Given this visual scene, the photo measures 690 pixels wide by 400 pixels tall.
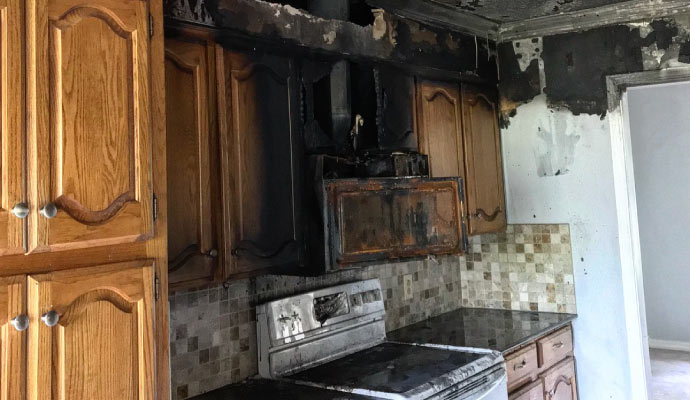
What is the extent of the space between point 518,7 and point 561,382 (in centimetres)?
184

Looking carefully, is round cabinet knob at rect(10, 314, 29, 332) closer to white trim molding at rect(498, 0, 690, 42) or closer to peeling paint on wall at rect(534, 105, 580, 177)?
peeling paint on wall at rect(534, 105, 580, 177)

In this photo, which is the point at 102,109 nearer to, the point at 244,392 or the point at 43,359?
the point at 43,359

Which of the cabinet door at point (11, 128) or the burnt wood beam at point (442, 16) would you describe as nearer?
the cabinet door at point (11, 128)

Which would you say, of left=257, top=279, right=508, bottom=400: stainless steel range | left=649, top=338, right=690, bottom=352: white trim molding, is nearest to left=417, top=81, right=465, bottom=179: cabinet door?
left=257, top=279, right=508, bottom=400: stainless steel range

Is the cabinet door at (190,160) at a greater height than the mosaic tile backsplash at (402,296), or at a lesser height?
greater

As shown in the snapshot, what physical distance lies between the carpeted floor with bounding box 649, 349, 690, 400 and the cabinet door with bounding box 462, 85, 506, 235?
6.14ft

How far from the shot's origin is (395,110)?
242cm

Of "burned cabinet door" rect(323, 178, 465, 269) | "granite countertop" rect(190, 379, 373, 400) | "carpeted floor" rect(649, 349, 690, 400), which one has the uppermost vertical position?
"burned cabinet door" rect(323, 178, 465, 269)

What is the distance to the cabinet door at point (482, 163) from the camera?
9.37 feet

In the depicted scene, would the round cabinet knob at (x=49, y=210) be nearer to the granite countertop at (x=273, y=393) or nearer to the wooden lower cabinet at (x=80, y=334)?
the wooden lower cabinet at (x=80, y=334)

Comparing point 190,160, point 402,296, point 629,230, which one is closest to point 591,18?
point 629,230

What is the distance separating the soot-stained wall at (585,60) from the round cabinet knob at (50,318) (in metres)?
2.59

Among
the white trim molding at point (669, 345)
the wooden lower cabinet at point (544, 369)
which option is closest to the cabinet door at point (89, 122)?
the wooden lower cabinet at point (544, 369)

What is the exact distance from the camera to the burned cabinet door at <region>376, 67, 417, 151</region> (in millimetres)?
2348
